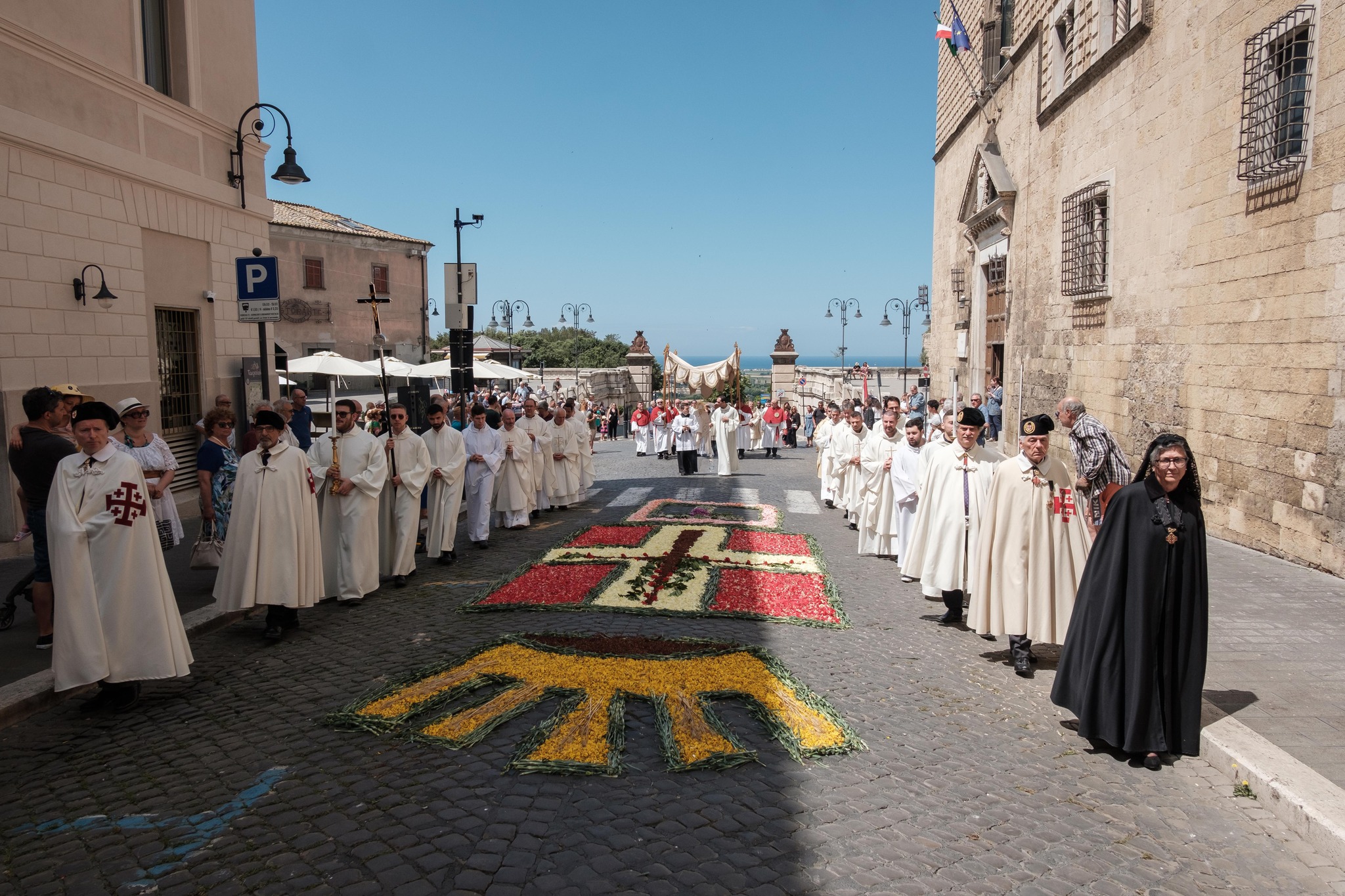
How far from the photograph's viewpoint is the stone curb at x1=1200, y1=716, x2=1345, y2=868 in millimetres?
3875

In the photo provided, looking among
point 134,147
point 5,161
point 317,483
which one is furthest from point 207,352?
point 317,483

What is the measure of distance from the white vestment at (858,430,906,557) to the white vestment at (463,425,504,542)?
4739 millimetres

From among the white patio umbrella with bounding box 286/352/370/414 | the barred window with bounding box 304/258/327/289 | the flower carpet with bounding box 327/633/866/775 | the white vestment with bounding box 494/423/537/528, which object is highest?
the barred window with bounding box 304/258/327/289

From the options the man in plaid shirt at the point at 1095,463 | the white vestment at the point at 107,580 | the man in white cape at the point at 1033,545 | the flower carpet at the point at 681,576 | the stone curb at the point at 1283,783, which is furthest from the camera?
the flower carpet at the point at 681,576

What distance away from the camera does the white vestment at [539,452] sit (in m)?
13.8

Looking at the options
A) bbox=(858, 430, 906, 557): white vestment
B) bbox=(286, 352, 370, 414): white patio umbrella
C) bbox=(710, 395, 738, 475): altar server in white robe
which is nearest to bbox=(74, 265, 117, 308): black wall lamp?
bbox=(286, 352, 370, 414): white patio umbrella

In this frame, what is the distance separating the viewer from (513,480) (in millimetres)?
12602

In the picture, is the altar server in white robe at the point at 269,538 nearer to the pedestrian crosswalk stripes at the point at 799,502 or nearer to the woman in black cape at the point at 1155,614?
the woman in black cape at the point at 1155,614

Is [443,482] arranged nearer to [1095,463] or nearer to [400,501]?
[400,501]

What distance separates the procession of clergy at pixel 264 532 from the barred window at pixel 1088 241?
10175 mm

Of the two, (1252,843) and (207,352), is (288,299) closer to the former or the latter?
(207,352)

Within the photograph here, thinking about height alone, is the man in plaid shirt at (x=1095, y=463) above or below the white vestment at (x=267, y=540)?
above

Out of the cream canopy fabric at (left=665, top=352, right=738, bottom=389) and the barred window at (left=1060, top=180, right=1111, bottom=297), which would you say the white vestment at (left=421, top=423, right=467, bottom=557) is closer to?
the barred window at (left=1060, top=180, right=1111, bottom=297)

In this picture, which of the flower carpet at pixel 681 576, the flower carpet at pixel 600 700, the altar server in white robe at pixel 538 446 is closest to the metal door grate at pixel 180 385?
the altar server in white robe at pixel 538 446
